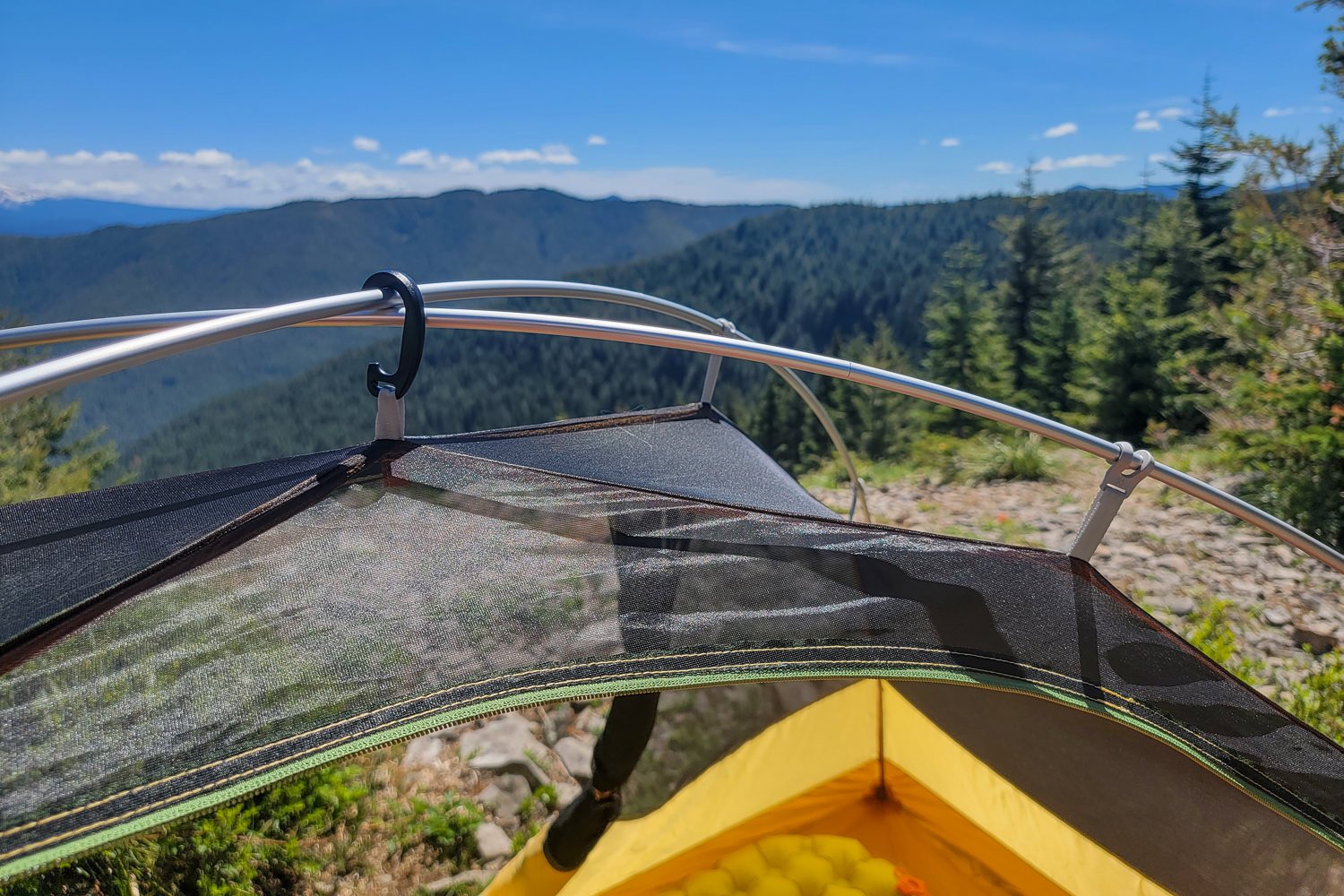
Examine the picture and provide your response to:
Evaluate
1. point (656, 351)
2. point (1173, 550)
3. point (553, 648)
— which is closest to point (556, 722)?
point (553, 648)

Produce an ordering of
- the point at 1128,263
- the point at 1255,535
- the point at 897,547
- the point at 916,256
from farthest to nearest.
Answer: the point at 916,256 → the point at 1128,263 → the point at 1255,535 → the point at 897,547

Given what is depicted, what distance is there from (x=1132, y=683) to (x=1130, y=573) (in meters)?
4.21

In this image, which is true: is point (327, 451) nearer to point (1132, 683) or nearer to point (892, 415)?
point (1132, 683)

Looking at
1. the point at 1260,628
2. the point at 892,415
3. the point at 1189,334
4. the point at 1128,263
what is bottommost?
the point at 892,415

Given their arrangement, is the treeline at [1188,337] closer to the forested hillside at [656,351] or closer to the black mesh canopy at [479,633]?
the black mesh canopy at [479,633]

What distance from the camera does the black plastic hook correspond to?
1397 mm

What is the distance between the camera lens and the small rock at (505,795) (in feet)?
9.91

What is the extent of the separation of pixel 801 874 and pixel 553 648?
4.65 feet

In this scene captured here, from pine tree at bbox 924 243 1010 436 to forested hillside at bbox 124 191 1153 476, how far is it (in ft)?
85.1

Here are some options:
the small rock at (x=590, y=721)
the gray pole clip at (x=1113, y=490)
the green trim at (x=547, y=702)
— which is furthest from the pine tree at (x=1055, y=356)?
the green trim at (x=547, y=702)

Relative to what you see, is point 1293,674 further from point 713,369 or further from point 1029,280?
point 1029,280

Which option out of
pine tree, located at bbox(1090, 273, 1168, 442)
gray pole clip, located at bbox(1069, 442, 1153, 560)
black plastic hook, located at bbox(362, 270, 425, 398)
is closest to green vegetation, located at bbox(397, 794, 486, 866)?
black plastic hook, located at bbox(362, 270, 425, 398)

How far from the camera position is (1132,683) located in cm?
138

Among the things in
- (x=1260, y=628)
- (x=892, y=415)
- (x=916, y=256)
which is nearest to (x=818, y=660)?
(x=1260, y=628)
